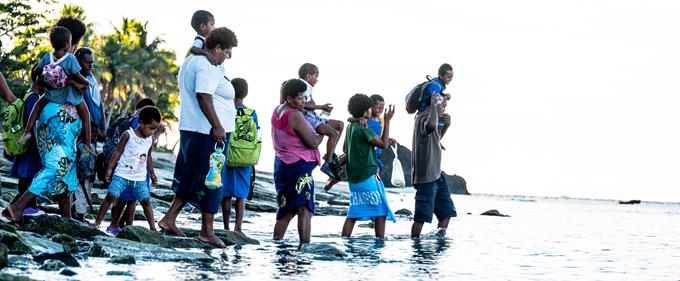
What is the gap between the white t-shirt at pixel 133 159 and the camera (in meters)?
8.60

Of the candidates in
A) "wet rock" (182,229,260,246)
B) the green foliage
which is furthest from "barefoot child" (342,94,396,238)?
the green foliage

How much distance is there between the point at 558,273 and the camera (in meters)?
7.38

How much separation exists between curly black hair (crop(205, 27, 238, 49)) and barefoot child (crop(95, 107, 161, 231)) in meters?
1.44

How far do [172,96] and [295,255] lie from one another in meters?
54.9

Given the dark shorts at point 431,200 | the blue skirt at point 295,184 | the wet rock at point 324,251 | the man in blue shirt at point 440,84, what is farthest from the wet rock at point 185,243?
the man in blue shirt at point 440,84

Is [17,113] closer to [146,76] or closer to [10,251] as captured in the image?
[10,251]

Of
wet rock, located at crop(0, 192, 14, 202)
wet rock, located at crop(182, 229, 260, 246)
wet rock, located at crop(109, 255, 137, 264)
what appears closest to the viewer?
wet rock, located at crop(109, 255, 137, 264)

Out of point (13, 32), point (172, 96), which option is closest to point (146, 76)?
point (172, 96)

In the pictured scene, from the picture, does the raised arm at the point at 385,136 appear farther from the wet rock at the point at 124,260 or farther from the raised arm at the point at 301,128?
the wet rock at the point at 124,260

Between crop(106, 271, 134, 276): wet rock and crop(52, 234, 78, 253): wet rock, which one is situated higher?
crop(52, 234, 78, 253): wet rock

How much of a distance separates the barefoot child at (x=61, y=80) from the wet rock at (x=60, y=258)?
83.5 inches

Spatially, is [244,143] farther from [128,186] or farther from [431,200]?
[431,200]

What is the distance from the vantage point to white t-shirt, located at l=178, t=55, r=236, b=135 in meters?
7.32

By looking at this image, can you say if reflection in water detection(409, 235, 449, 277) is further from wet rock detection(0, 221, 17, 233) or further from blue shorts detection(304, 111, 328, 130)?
wet rock detection(0, 221, 17, 233)
